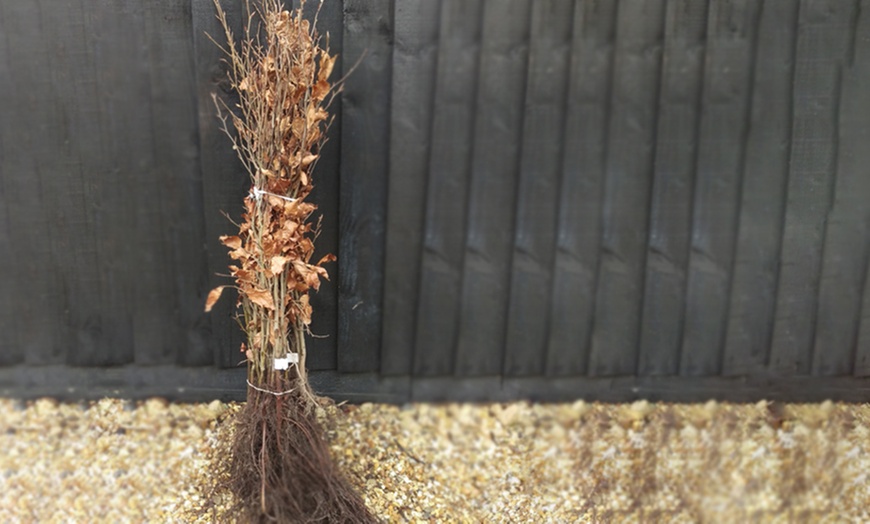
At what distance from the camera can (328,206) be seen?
9.18 ft

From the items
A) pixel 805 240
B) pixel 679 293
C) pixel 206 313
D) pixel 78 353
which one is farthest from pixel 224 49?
pixel 805 240

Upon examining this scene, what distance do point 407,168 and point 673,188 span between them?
3.54 ft

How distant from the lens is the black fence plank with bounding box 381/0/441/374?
2.72 metres

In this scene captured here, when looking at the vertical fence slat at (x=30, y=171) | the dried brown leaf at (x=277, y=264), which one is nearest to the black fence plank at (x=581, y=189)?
the dried brown leaf at (x=277, y=264)

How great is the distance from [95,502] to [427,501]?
1.22 metres

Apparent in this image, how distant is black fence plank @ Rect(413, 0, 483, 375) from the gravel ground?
1.04ft

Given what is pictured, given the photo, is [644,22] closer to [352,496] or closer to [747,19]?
[747,19]

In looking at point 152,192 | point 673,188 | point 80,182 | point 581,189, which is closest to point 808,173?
point 673,188

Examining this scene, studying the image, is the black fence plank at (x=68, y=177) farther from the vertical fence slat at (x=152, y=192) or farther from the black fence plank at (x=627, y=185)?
the black fence plank at (x=627, y=185)

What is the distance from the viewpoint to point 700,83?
9.28 ft

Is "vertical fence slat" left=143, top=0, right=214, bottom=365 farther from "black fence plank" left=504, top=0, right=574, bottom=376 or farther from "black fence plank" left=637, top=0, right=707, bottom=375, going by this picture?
"black fence plank" left=637, top=0, right=707, bottom=375

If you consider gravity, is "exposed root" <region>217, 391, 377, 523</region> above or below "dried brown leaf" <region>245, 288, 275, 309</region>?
below

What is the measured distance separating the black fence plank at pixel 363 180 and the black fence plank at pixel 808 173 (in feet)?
5.36

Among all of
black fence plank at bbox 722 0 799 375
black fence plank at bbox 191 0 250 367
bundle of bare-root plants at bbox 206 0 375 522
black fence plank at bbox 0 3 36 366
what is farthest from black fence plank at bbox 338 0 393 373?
black fence plank at bbox 722 0 799 375
